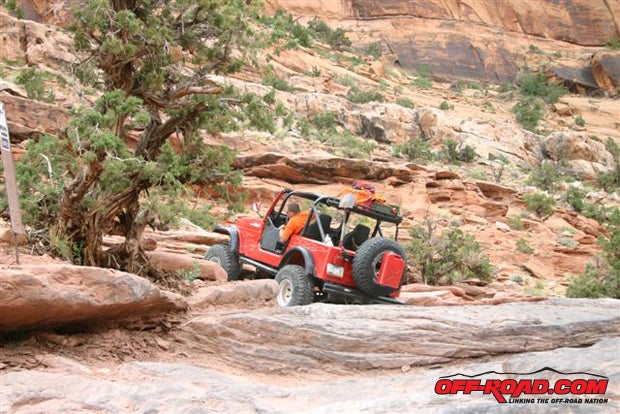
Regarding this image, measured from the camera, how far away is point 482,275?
15.2m

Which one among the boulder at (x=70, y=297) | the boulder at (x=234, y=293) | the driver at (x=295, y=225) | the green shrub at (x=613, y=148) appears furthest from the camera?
the green shrub at (x=613, y=148)

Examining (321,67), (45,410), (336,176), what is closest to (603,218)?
(336,176)

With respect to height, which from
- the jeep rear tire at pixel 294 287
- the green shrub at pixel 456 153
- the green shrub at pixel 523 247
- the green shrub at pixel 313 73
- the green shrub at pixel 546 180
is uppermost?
the green shrub at pixel 313 73

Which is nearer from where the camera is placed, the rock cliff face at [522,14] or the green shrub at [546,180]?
the green shrub at [546,180]

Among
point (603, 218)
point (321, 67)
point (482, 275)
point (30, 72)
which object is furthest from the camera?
point (321, 67)

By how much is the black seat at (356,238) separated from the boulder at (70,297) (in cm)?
331

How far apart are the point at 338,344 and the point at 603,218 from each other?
22.2m

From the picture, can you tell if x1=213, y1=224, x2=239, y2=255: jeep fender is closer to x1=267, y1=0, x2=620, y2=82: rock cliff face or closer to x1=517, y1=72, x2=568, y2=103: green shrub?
x1=517, y1=72, x2=568, y2=103: green shrub

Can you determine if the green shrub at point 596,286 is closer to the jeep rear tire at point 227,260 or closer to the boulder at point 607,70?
the jeep rear tire at point 227,260

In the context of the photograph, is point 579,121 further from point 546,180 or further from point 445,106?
point 546,180

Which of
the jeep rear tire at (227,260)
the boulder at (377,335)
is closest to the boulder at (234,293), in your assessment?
the boulder at (377,335)

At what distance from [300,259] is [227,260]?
4.60 feet

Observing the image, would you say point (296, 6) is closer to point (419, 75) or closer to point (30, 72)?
point (419, 75)

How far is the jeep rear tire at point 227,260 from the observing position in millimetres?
9844
